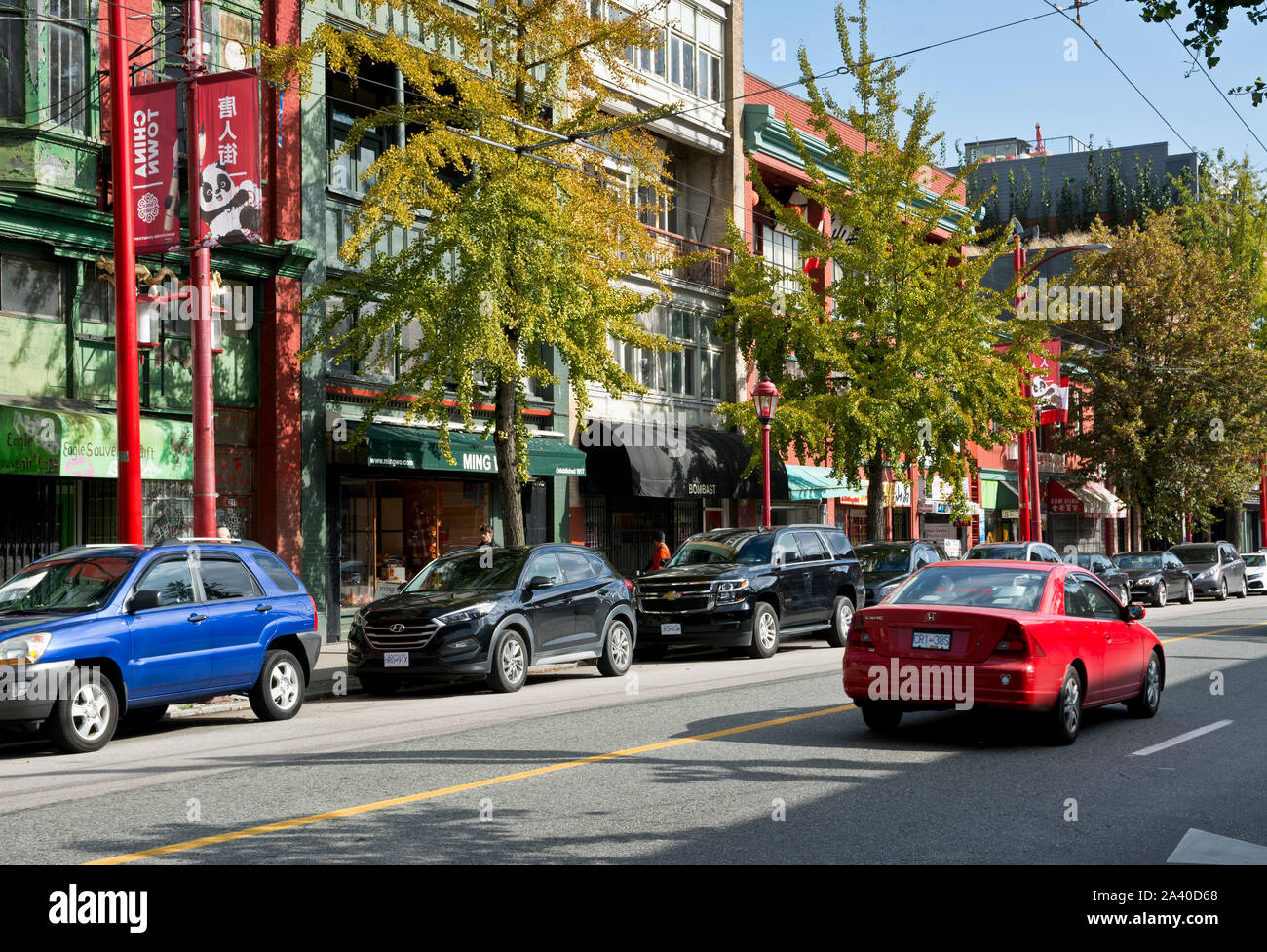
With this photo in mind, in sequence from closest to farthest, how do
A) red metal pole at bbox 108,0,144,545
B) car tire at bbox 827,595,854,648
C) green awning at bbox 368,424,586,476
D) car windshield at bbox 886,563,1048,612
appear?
1. car windshield at bbox 886,563,1048,612
2. red metal pole at bbox 108,0,144,545
3. car tire at bbox 827,595,854,648
4. green awning at bbox 368,424,586,476

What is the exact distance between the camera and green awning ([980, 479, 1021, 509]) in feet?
160

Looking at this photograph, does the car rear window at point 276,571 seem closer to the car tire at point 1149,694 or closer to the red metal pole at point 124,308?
the red metal pole at point 124,308

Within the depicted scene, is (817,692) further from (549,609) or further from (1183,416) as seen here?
(1183,416)

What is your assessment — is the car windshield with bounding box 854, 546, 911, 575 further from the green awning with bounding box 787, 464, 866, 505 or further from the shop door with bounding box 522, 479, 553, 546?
the green awning with bounding box 787, 464, 866, 505

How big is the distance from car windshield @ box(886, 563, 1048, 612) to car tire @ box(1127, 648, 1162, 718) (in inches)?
81.2

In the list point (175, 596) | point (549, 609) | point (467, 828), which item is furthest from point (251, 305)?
point (467, 828)

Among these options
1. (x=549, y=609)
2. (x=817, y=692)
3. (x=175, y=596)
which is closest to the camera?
(x=175, y=596)

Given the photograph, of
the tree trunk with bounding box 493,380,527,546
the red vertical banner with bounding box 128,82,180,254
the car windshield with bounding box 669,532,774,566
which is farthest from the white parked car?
the red vertical banner with bounding box 128,82,180,254

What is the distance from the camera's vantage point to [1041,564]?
38.3 ft

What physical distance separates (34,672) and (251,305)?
40.3 feet

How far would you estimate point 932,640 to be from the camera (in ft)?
35.3

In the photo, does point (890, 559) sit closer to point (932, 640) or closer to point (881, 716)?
point (881, 716)

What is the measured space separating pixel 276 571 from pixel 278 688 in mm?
1225

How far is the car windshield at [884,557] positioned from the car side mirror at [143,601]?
1589 centimetres
